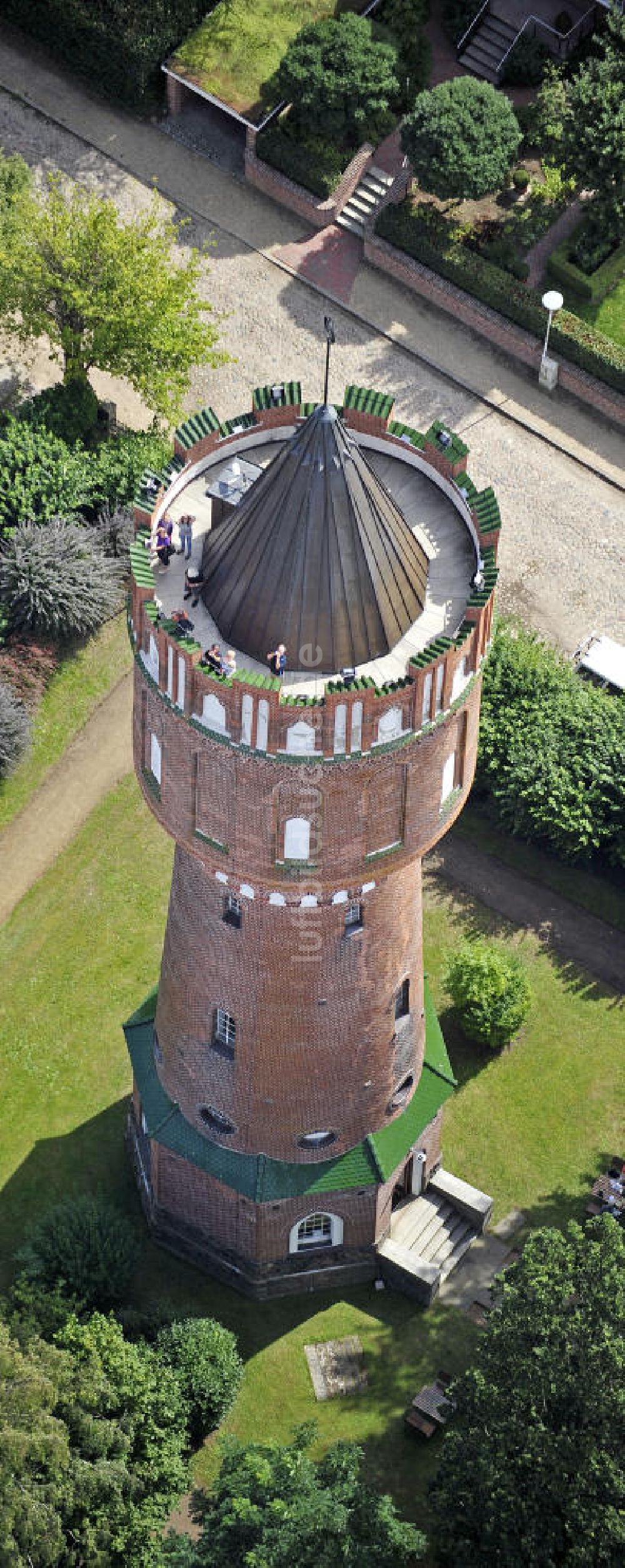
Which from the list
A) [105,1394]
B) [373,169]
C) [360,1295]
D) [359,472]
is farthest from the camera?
[373,169]

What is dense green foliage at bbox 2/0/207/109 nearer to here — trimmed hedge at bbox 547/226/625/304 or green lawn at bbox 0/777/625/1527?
trimmed hedge at bbox 547/226/625/304

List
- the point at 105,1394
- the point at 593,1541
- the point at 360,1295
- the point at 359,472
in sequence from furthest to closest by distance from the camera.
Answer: the point at 360,1295, the point at 105,1394, the point at 593,1541, the point at 359,472

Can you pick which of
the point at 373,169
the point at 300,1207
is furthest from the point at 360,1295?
the point at 373,169

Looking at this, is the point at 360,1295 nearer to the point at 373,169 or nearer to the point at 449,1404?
the point at 449,1404

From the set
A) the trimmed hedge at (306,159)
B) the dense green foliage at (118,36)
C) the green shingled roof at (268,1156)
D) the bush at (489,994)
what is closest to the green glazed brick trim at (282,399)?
the green shingled roof at (268,1156)

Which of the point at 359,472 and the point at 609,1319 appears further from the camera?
the point at 609,1319
